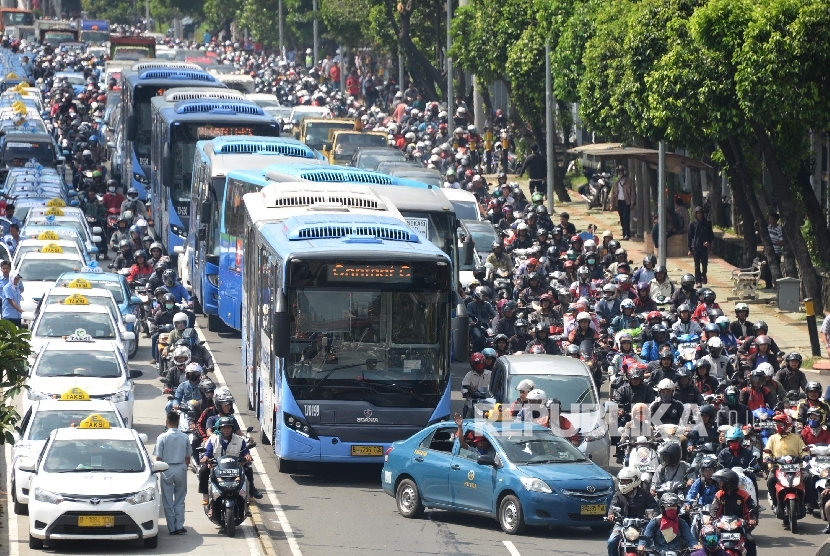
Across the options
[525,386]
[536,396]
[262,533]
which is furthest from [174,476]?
[525,386]

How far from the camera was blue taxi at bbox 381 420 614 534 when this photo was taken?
20.7 metres

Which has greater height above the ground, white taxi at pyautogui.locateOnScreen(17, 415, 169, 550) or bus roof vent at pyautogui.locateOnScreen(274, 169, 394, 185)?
bus roof vent at pyautogui.locateOnScreen(274, 169, 394, 185)

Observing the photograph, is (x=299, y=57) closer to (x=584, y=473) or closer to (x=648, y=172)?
(x=648, y=172)

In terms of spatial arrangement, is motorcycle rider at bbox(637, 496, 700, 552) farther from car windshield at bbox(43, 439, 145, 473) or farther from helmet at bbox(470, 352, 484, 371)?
helmet at bbox(470, 352, 484, 371)

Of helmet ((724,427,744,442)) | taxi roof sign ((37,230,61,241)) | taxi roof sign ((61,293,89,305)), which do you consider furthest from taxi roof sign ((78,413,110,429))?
taxi roof sign ((37,230,61,241))

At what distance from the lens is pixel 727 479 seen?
1986cm

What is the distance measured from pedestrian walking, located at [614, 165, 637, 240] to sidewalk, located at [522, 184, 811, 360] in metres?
0.41

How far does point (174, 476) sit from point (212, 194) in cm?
1392

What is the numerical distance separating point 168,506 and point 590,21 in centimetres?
2611

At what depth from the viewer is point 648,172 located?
147 ft

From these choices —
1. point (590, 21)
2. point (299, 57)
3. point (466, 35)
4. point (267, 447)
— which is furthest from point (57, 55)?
point (267, 447)

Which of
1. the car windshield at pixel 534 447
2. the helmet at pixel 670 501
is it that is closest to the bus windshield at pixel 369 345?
the car windshield at pixel 534 447

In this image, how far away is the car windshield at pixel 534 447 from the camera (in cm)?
2127

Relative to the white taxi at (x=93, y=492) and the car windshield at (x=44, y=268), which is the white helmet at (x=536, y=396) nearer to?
the white taxi at (x=93, y=492)
